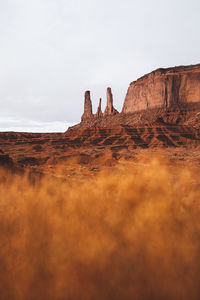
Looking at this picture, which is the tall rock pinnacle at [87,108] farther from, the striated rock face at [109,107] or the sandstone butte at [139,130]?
the striated rock face at [109,107]

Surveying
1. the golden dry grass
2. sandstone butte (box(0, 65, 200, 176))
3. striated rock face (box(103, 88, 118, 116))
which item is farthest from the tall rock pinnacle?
the golden dry grass

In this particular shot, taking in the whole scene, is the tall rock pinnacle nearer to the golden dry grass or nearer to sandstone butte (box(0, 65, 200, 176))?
sandstone butte (box(0, 65, 200, 176))

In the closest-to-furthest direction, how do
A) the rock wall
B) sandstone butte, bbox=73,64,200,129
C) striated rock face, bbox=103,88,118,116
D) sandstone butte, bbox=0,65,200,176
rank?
1. sandstone butte, bbox=0,65,200,176
2. sandstone butte, bbox=73,64,200,129
3. striated rock face, bbox=103,88,118,116
4. the rock wall

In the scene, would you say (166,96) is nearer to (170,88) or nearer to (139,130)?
(170,88)

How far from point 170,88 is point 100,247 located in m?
68.9

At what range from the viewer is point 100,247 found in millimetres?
2588

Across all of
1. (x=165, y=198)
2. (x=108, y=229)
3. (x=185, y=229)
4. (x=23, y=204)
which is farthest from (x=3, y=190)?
(x=185, y=229)

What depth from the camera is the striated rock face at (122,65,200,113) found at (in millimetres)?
59719

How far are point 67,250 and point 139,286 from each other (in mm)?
1082

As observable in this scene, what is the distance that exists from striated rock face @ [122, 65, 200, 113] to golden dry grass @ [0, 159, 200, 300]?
2533 inches

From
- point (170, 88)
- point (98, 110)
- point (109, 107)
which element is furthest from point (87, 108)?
point (170, 88)

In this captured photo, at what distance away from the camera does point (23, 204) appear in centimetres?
361

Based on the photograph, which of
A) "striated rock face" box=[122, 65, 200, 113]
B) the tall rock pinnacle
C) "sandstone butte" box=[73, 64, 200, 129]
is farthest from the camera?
the tall rock pinnacle

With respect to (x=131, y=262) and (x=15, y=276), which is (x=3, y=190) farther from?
(x=131, y=262)
